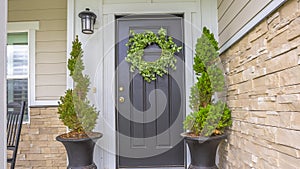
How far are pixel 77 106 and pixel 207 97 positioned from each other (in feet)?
4.53

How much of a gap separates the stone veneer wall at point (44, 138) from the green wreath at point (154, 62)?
1.30 meters

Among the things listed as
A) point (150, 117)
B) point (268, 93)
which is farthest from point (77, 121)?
point (268, 93)

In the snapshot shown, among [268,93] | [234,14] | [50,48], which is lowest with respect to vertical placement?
[268,93]

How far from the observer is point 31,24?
340 centimetres

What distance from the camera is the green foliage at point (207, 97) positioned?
2426 mm

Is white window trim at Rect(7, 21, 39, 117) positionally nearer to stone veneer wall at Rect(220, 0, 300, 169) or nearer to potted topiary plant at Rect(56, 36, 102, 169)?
potted topiary plant at Rect(56, 36, 102, 169)

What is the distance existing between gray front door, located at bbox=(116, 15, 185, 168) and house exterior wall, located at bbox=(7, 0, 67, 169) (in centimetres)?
88

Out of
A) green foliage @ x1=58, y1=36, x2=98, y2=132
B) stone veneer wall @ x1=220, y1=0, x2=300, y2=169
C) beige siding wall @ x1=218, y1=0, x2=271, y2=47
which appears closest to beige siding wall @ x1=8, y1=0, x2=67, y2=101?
green foliage @ x1=58, y1=36, x2=98, y2=132

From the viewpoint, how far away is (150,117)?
307 cm

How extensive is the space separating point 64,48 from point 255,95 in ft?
8.38

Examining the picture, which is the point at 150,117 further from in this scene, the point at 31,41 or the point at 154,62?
the point at 31,41

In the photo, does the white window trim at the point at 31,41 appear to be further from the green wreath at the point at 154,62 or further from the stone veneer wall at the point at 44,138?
the green wreath at the point at 154,62

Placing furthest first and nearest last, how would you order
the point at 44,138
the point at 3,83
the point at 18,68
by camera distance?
the point at 18,68, the point at 44,138, the point at 3,83

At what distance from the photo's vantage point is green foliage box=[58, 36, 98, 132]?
8.41 feet
